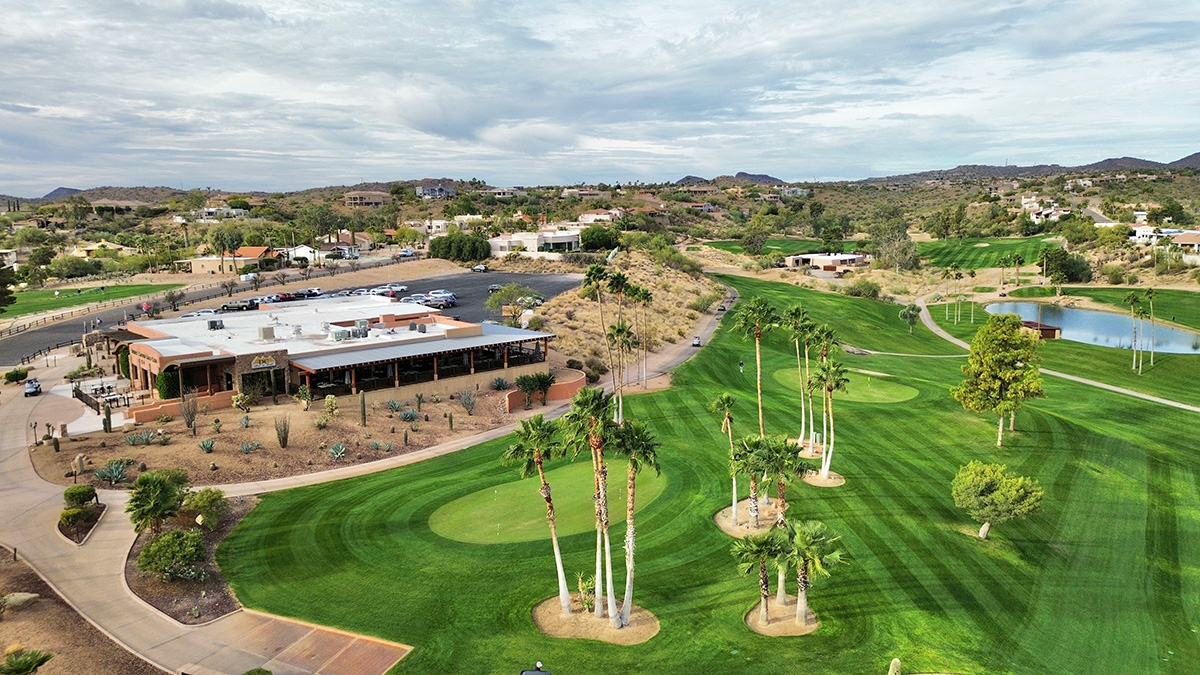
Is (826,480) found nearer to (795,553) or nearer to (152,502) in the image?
(795,553)

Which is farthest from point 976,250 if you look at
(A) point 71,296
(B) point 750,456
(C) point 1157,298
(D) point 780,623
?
(A) point 71,296

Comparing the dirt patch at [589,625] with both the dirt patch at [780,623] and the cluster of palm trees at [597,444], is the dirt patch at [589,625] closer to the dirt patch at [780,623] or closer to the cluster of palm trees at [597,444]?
the cluster of palm trees at [597,444]

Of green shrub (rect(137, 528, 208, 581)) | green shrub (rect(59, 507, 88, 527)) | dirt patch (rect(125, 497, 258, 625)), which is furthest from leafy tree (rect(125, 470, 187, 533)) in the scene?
green shrub (rect(59, 507, 88, 527))

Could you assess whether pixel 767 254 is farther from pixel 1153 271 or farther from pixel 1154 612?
pixel 1154 612

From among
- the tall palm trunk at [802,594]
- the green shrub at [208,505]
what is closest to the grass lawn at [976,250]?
→ the tall palm trunk at [802,594]

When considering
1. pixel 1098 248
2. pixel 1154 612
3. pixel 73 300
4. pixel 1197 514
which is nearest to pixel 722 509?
pixel 1154 612

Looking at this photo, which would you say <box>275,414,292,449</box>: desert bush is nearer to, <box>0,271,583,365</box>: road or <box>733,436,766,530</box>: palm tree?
<box>733,436,766,530</box>: palm tree
